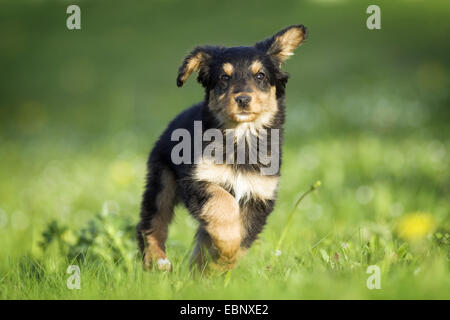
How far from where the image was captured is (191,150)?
3820mm

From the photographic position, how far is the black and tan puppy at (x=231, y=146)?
11.6ft

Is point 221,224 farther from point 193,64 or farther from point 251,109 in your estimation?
point 193,64

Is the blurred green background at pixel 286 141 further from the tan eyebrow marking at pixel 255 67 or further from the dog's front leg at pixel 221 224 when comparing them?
the tan eyebrow marking at pixel 255 67

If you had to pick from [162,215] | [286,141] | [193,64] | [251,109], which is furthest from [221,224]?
[286,141]

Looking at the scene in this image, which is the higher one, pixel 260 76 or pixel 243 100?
pixel 260 76

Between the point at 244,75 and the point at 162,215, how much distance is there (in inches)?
50.1

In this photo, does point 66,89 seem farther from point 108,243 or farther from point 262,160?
point 262,160

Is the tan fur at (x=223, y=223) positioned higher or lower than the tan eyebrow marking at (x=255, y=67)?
lower

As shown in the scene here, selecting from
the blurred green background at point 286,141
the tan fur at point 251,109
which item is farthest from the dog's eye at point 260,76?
the blurred green background at point 286,141

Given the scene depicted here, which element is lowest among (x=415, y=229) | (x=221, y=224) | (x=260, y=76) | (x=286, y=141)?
(x=415, y=229)

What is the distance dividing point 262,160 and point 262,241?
89 centimetres

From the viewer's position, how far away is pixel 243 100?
3.51 m

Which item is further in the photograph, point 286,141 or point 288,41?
point 286,141

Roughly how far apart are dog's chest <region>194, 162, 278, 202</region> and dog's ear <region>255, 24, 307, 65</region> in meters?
0.89
